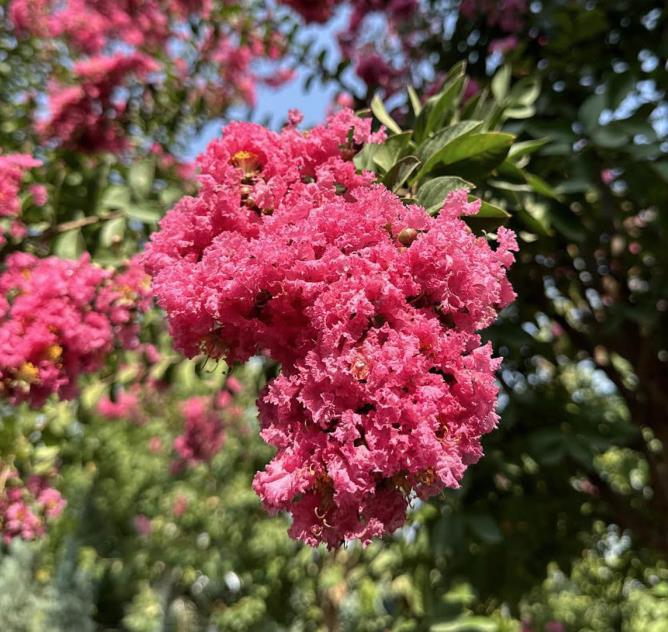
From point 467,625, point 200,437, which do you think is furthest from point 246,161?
point 200,437

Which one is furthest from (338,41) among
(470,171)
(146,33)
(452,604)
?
(452,604)

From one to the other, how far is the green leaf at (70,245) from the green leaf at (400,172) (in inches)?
41.3

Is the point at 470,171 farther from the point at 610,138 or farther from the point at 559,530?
the point at 559,530

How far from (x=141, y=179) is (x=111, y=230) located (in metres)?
0.18

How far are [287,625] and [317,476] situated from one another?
18.2 feet

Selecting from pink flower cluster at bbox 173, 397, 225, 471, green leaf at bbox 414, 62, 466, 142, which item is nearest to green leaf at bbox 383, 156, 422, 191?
green leaf at bbox 414, 62, 466, 142

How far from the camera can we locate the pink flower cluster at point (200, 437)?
4957 millimetres

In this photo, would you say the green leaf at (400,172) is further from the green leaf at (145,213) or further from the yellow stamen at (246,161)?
the green leaf at (145,213)

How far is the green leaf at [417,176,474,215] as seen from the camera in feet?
3.45

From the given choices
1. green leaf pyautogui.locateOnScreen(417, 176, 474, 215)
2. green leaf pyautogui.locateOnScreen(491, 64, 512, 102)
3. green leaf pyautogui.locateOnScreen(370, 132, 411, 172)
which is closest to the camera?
green leaf pyautogui.locateOnScreen(417, 176, 474, 215)

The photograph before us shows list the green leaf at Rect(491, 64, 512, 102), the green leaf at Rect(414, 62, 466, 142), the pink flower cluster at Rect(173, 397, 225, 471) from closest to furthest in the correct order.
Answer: the green leaf at Rect(414, 62, 466, 142) < the green leaf at Rect(491, 64, 512, 102) < the pink flower cluster at Rect(173, 397, 225, 471)

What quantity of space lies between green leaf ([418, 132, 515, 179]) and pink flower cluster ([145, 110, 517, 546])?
0.56ft

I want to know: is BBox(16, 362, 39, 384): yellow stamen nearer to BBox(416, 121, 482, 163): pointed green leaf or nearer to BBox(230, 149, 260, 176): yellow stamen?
BBox(230, 149, 260, 176): yellow stamen

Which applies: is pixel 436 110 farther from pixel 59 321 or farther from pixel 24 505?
pixel 24 505
